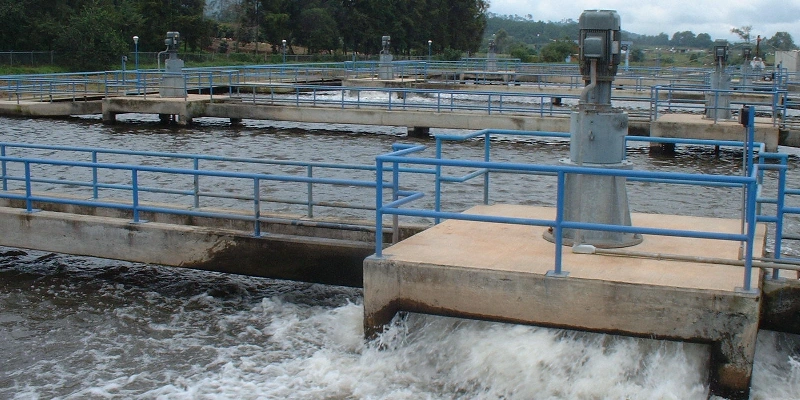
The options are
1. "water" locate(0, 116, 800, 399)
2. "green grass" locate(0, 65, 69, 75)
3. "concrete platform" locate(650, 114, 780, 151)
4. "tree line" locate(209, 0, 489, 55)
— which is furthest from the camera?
"tree line" locate(209, 0, 489, 55)

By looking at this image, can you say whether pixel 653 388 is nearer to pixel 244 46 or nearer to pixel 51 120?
pixel 51 120

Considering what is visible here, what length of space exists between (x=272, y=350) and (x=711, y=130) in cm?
1799

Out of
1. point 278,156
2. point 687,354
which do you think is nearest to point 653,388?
point 687,354

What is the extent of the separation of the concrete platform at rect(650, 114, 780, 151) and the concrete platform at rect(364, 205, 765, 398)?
15352 mm

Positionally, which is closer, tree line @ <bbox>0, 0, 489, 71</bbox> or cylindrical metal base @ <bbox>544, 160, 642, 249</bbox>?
cylindrical metal base @ <bbox>544, 160, 642, 249</bbox>

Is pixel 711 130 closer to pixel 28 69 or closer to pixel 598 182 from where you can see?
pixel 598 182

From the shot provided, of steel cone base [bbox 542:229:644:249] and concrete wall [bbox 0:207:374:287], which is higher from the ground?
steel cone base [bbox 542:229:644:249]

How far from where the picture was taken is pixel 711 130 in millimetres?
24578

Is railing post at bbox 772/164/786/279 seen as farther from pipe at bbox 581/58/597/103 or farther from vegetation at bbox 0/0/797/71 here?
vegetation at bbox 0/0/797/71

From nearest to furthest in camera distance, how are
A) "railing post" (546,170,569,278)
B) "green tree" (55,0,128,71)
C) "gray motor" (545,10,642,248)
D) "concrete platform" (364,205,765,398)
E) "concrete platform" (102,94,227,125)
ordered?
"concrete platform" (364,205,765,398) < "railing post" (546,170,569,278) < "gray motor" (545,10,642,248) < "concrete platform" (102,94,227,125) < "green tree" (55,0,128,71)

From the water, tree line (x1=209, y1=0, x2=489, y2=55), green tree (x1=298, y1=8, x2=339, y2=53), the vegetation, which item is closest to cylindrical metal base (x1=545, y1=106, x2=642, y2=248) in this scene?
the water

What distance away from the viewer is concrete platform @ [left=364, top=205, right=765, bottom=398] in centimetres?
780

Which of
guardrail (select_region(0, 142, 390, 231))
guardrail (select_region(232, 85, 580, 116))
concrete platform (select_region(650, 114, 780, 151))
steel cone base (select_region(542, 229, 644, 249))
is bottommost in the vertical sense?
guardrail (select_region(0, 142, 390, 231))

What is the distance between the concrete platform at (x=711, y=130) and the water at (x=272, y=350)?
52.0ft
